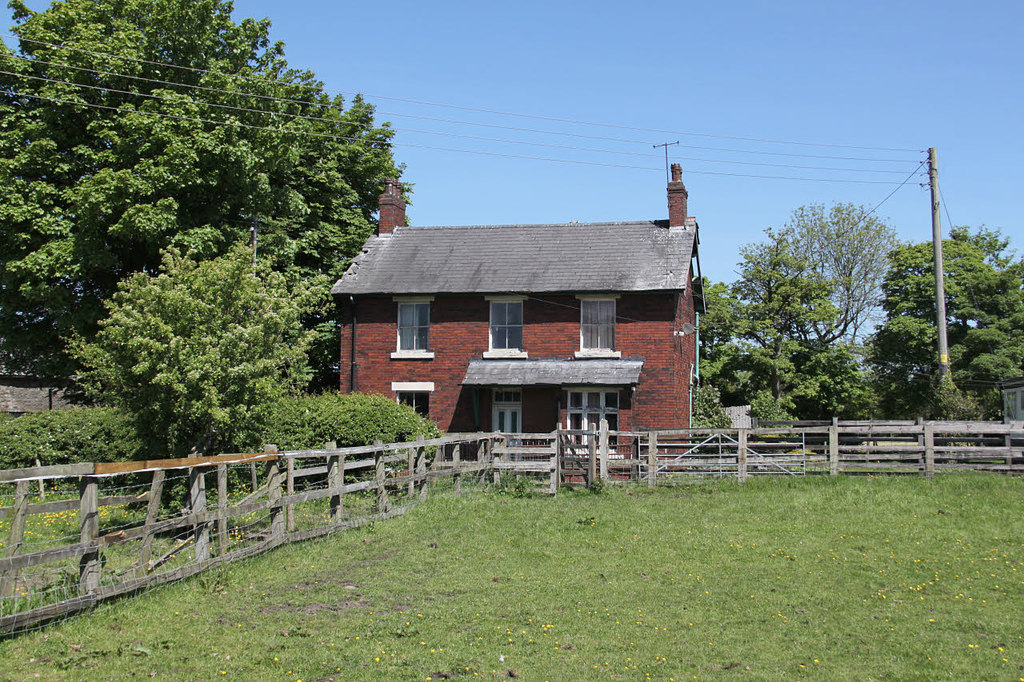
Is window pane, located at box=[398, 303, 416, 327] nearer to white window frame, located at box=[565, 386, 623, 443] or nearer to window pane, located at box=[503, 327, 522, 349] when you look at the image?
window pane, located at box=[503, 327, 522, 349]

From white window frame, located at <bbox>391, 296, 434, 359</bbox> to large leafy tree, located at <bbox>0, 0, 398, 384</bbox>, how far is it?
2474 millimetres

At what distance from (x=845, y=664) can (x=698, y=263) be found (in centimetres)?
2567

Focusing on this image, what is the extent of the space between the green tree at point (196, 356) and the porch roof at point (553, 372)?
427 inches

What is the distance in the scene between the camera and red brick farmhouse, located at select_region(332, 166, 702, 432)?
27.8 meters

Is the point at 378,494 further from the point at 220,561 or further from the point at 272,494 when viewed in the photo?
the point at 220,561

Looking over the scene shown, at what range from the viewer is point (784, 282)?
154 feet

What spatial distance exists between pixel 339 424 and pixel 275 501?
7396 mm

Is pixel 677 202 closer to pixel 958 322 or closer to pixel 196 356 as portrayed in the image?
pixel 196 356

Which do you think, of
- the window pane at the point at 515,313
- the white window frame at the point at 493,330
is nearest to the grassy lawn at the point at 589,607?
the white window frame at the point at 493,330

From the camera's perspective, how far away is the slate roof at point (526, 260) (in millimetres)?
28625

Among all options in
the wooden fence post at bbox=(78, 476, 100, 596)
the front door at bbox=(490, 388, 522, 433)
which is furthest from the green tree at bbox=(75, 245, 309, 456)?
the front door at bbox=(490, 388, 522, 433)

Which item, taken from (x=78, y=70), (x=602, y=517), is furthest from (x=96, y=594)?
(x=78, y=70)

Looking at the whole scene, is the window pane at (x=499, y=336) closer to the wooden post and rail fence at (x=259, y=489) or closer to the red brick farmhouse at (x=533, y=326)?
the red brick farmhouse at (x=533, y=326)

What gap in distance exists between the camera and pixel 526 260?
99.5 ft
